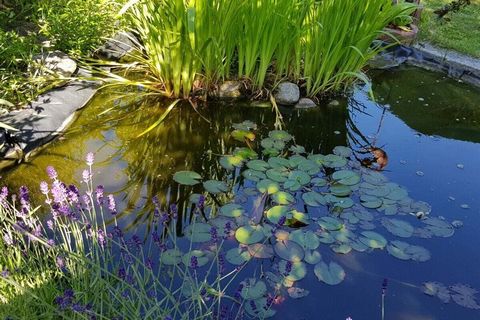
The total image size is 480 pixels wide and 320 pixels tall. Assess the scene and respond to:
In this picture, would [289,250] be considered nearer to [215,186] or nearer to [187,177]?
[215,186]

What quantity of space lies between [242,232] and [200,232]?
19cm

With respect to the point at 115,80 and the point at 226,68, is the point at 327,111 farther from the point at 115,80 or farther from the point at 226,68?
the point at 115,80

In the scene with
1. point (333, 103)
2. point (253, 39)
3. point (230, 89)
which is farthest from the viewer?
point (333, 103)

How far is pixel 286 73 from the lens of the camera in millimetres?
3447

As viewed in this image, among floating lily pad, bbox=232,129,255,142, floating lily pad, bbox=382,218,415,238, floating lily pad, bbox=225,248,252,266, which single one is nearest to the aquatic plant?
floating lily pad, bbox=232,129,255,142

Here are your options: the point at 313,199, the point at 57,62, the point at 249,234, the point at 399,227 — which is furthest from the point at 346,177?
the point at 57,62

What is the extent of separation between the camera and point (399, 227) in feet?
7.27

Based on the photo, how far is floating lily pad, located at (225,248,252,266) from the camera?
1906 mm

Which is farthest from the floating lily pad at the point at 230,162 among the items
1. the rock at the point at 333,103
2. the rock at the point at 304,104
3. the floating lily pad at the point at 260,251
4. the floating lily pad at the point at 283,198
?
the rock at the point at 333,103

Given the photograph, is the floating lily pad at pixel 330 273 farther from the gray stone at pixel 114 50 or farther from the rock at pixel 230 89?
the gray stone at pixel 114 50

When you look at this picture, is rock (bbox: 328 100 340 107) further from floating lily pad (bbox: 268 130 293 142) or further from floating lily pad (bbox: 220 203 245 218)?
floating lily pad (bbox: 220 203 245 218)

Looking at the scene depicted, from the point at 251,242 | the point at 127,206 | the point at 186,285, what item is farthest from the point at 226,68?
the point at 186,285

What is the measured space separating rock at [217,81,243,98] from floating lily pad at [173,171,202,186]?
0.97 metres

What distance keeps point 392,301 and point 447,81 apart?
9.19ft
